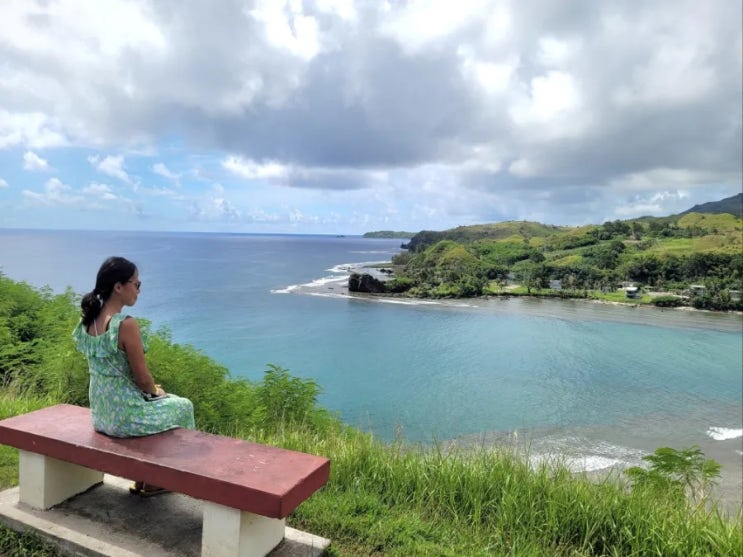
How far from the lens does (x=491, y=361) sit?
3650 centimetres

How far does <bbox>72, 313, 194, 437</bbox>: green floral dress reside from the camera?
3.13 m

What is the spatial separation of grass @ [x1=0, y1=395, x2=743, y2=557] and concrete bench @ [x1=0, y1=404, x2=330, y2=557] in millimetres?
422

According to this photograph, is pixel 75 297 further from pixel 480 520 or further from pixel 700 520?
pixel 700 520

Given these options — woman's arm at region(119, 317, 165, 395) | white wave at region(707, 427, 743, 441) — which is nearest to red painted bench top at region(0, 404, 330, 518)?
woman's arm at region(119, 317, 165, 395)

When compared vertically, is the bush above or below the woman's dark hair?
below

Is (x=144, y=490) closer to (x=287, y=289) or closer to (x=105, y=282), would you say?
(x=105, y=282)

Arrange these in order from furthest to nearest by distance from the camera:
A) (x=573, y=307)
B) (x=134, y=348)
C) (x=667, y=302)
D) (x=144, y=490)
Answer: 1. (x=667, y=302)
2. (x=573, y=307)
3. (x=144, y=490)
4. (x=134, y=348)

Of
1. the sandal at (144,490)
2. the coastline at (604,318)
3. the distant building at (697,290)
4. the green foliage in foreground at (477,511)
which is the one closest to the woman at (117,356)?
the sandal at (144,490)

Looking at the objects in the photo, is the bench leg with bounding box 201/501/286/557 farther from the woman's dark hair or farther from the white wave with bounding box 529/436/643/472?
the white wave with bounding box 529/436/643/472

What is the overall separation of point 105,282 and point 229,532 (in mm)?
1653

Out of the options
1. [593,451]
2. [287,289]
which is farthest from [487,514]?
[287,289]

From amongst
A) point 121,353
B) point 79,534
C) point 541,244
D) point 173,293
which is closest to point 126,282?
point 121,353

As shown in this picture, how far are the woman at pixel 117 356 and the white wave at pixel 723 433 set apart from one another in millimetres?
26010

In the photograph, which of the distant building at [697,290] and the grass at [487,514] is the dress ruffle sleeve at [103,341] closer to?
the grass at [487,514]
